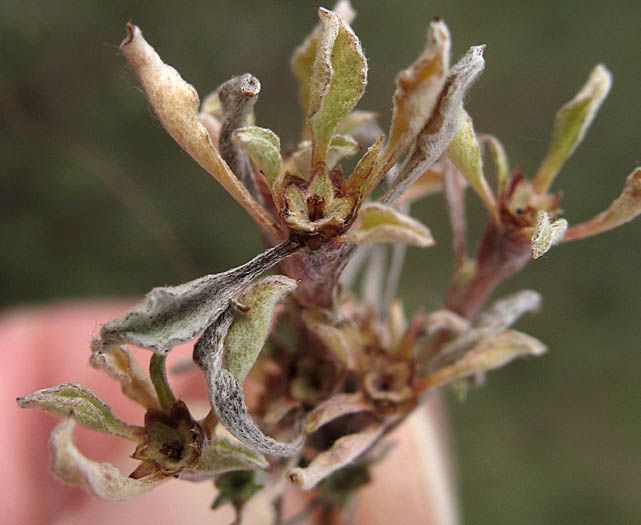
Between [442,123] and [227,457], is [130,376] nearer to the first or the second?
[227,457]

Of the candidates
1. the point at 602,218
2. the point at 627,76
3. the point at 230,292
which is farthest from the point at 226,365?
the point at 627,76

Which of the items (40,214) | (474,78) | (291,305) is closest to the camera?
(474,78)

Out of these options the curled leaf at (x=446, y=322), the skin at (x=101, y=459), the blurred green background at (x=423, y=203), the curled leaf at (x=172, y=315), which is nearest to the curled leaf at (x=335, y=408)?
the curled leaf at (x=446, y=322)

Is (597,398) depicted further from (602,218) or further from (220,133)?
(220,133)

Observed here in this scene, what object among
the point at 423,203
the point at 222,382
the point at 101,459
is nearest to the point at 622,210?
the point at 222,382

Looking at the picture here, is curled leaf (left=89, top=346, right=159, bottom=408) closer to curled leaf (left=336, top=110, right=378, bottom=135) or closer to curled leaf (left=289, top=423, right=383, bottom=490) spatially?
curled leaf (left=289, top=423, right=383, bottom=490)

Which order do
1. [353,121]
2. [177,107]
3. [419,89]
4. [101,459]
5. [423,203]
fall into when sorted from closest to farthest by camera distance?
[419,89], [177,107], [353,121], [101,459], [423,203]

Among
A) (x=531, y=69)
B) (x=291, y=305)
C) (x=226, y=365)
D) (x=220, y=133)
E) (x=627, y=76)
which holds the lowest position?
(x=226, y=365)

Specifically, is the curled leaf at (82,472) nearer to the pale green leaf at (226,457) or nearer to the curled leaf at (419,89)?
the pale green leaf at (226,457)
